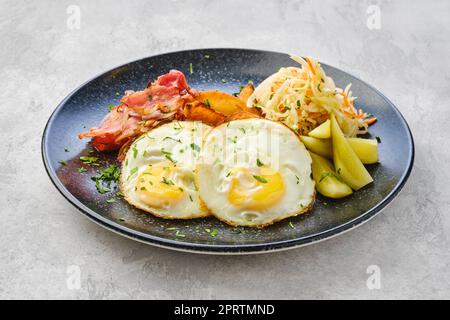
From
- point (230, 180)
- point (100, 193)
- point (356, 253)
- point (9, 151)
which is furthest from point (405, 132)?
point (9, 151)

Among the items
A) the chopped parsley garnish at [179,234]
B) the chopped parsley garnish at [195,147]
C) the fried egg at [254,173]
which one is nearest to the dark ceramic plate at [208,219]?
the chopped parsley garnish at [179,234]

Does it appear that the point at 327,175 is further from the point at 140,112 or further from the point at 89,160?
the point at 89,160

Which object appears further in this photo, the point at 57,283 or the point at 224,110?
the point at 224,110

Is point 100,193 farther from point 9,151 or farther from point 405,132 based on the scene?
point 405,132

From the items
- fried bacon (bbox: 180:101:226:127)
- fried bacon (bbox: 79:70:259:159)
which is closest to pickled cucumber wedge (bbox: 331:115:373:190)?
fried bacon (bbox: 79:70:259:159)

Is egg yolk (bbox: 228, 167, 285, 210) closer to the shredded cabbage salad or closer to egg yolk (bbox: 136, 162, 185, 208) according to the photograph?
egg yolk (bbox: 136, 162, 185, 208)

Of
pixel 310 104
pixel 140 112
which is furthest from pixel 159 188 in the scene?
pixel 310 104
